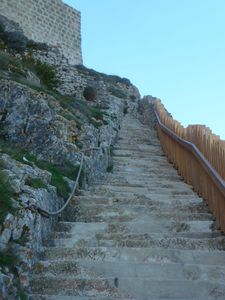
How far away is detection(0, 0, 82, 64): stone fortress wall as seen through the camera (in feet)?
69.3

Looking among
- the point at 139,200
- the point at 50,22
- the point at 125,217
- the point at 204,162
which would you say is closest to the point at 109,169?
the point at 139,200

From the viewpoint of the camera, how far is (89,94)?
51.8 feet

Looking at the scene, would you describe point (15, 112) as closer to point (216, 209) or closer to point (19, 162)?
point (19, 162)

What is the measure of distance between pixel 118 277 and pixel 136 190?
10.2ft

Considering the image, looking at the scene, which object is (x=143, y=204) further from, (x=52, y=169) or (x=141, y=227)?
(x=52, y=169)

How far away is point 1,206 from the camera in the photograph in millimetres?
4824

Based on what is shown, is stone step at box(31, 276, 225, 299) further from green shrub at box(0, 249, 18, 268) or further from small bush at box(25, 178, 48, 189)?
small bush at box(25, 178, 48, 189)

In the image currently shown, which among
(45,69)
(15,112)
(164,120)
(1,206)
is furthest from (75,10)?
(1,206)

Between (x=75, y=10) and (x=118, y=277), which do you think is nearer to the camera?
(x=118, y=277)

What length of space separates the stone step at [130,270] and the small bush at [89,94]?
1079 centimetres

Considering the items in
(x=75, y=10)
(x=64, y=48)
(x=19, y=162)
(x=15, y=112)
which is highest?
(x=75, y=10)

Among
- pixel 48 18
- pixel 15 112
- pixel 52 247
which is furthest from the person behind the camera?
pixel 48 18

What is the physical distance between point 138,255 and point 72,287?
0.95 meters

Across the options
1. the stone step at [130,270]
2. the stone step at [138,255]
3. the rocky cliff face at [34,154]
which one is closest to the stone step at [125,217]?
the rocky cliff face at [34,154]
